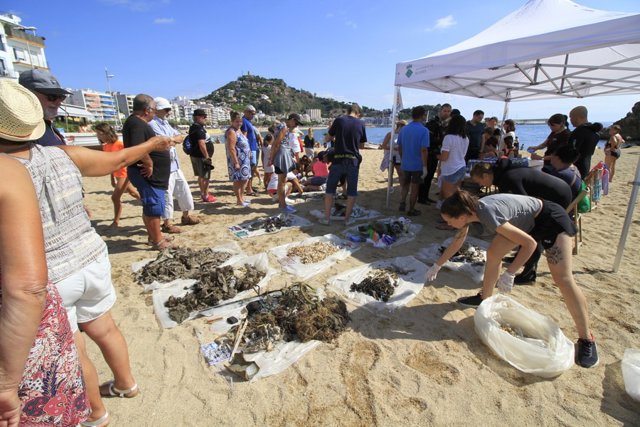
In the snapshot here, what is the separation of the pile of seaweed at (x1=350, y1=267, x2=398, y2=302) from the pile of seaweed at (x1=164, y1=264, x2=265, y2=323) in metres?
1.17

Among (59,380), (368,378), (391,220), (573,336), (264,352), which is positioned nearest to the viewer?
(59,380)

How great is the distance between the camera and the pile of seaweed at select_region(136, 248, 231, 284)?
345 cm

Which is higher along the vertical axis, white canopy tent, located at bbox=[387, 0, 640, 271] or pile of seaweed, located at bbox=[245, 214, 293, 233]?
white canopy tent, located at bbox=[387, 0, 640, 271]

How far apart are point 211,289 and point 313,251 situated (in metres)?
1.46

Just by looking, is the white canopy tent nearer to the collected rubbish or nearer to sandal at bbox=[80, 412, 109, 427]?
the collected rubbish

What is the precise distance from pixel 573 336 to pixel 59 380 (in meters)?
3.60

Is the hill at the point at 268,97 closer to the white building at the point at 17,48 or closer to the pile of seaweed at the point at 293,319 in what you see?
the white building at the point at 17,48

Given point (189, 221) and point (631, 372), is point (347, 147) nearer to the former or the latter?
point (189, 221)

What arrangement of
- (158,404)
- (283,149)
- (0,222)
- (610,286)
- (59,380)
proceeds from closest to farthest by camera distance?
(0,222) → (59,380) → (158,404) → (610,286) → (283,149)

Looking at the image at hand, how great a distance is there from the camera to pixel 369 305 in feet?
10.00

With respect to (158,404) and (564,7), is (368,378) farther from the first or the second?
(564,7)

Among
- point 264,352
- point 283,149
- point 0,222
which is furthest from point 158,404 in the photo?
point 283,149

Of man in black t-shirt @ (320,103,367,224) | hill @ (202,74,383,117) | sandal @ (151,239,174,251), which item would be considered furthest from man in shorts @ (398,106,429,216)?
hill @ (202,74,383,117)

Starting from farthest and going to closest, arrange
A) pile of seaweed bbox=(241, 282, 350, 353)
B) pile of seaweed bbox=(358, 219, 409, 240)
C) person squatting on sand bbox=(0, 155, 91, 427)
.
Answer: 1. pile of seaweed bbox=(358, 219, 409, 240)
2. pile of seaweed bbox=(241, 282, 350, 353)
3. person squatting on sand bbox=(0, 155, 91, 427)
